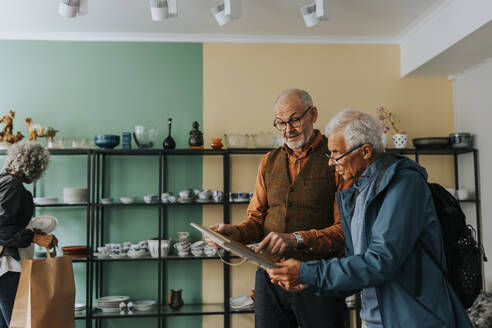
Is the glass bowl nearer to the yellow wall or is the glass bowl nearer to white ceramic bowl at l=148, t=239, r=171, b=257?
the yellow wall

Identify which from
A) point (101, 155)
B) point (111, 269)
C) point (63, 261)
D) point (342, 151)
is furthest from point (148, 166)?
point (342, 151)

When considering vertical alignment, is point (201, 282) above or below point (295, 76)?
below

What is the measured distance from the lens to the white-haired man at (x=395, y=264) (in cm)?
145

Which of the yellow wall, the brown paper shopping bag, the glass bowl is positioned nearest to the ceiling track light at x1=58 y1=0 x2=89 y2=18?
the glass bowl

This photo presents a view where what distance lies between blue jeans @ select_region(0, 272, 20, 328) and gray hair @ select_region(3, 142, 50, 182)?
64 centimetres

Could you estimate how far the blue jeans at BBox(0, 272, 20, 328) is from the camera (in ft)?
8.86

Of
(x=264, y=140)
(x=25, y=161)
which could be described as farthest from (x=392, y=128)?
(x=25, y=161)

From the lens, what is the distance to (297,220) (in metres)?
2.07

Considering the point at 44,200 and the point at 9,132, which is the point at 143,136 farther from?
the point at 9,132

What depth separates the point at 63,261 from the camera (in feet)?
9.14

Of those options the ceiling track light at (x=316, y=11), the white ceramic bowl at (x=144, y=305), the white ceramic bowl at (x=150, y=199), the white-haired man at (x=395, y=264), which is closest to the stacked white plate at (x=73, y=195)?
the white ceramic bowl at (x=150, y=199)

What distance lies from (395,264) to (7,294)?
7.99 feet

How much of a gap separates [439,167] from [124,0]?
10.8 feet

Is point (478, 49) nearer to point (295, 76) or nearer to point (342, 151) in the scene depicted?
point (295, 76)
